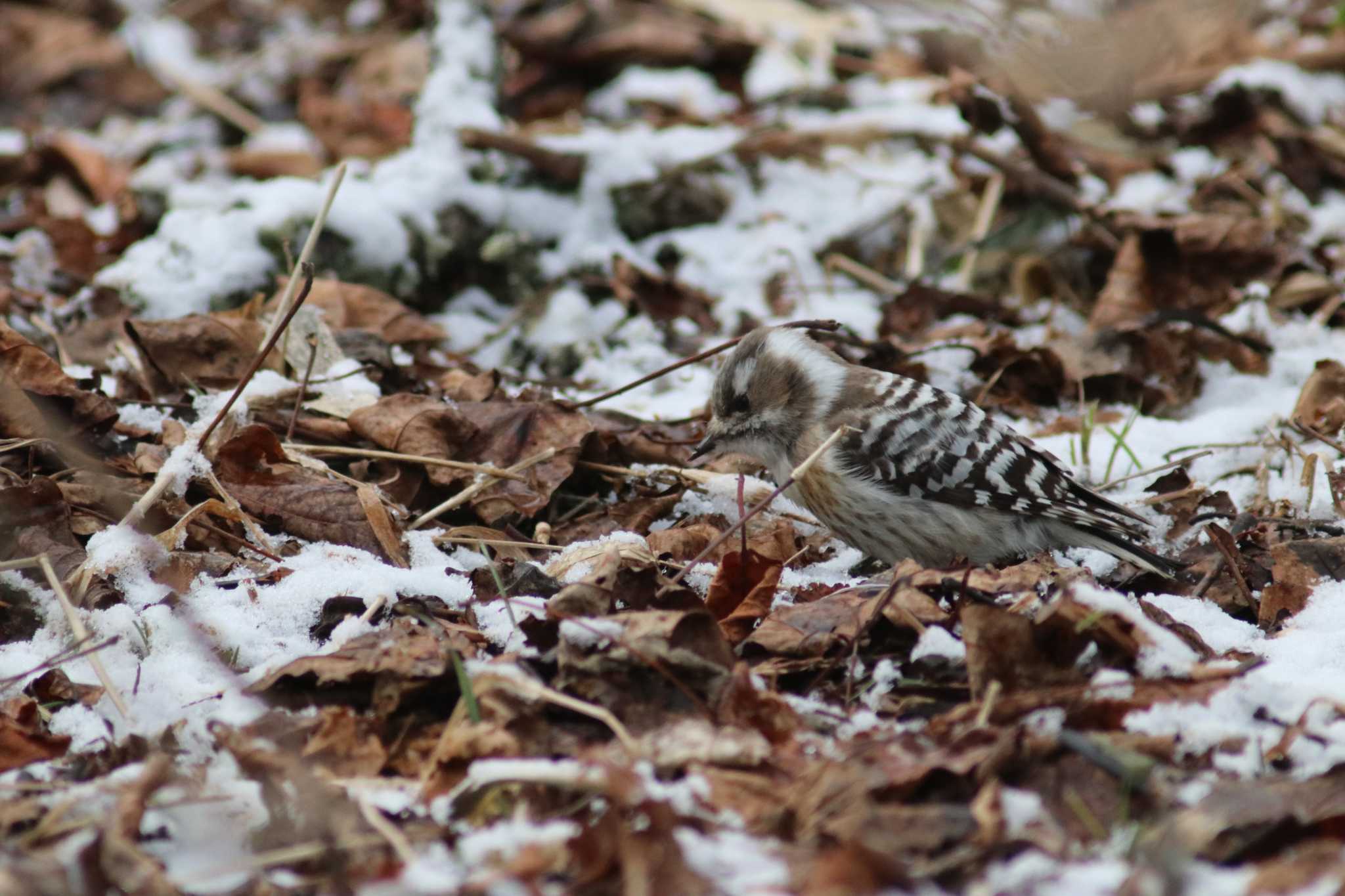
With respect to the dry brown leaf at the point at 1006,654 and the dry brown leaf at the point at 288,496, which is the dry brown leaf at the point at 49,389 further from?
the dry brown leaf at the point at 1006,654

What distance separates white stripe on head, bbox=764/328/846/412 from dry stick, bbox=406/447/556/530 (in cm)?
97

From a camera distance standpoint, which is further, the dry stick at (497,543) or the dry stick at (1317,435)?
the dry stick at (1317,435)

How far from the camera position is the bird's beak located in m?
4.64

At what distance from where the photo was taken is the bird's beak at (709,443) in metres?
4.64

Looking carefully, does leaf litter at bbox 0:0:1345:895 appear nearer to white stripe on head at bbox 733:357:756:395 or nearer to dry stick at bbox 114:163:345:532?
dry stick at bbox 114:163:345:532

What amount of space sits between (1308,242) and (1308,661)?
4.18 m

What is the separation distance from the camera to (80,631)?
2.96m

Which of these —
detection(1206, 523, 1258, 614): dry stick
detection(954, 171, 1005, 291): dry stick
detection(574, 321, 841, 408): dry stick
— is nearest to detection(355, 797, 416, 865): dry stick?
detection(574, 321, 841, 408): dry stick

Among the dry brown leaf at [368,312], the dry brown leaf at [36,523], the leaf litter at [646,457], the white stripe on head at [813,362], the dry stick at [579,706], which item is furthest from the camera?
the dry brown leaf at [368,312]

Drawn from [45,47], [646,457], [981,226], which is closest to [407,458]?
[646,457]

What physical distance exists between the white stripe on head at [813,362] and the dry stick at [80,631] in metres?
2.56

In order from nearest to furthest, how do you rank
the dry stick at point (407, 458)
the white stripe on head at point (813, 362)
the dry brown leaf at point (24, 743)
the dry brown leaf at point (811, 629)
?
the dry brown leaf at point (24, 743) < the dry brown leaf at point (811, 629) < the dry stick at point (407, 458) < the white stripe on head at point (813, 362)

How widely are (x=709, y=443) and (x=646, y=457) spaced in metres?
0.29

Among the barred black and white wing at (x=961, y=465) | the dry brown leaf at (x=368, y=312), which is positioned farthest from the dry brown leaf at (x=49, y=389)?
the barred black and white wing at (x=961, y=465)
